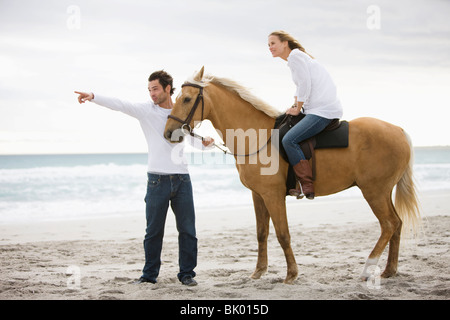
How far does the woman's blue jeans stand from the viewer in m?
4.50

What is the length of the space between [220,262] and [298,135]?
92.4 inches

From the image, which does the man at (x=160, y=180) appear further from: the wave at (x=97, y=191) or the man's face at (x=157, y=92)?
the wave at (x=97, y=191)

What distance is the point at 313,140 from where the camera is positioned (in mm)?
4660

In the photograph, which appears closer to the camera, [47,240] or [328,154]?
[328,154]

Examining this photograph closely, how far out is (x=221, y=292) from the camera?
4387mm

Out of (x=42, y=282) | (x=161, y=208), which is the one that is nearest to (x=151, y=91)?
(x=161, y=208)

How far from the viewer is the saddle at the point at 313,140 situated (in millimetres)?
4625

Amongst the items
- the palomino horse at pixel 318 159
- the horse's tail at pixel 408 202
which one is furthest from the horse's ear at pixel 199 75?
the horse's tail at pixel 408 202

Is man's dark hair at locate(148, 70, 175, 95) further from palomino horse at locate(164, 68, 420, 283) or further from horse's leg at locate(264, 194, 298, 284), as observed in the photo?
horse's leg at locate(264, 194, 298, 284)

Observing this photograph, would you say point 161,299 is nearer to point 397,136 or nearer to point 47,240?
point 397,136

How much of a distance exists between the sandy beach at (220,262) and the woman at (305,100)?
44.8 inches

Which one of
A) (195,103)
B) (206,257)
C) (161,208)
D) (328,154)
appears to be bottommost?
(206,257)

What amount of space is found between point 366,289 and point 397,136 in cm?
167

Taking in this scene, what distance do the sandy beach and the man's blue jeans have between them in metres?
0.24
